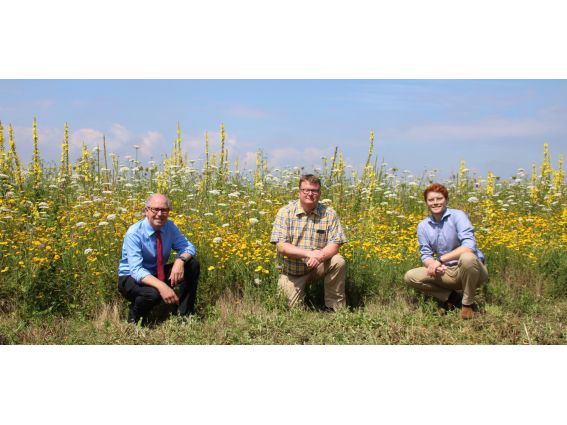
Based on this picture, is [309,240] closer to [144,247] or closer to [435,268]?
[435,268]

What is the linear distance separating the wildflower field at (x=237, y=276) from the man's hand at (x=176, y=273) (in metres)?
0.39

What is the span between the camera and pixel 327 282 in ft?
18.2

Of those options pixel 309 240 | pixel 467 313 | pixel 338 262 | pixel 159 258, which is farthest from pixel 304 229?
pixel 467 313

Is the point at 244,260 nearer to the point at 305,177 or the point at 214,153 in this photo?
the point at 305,177

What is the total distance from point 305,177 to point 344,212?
2.94 metres

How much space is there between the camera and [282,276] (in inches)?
220

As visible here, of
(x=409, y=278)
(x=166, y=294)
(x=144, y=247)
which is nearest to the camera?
(x=166, y=294)

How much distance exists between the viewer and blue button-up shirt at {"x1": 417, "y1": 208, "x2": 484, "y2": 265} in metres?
5.34

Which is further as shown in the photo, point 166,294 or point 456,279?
point 456,279

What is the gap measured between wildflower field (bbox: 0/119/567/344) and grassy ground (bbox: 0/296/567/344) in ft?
0.04

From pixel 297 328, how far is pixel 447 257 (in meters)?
1.64

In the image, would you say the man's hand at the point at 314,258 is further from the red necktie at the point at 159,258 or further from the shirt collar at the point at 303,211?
the red necktie at the point at 159,258

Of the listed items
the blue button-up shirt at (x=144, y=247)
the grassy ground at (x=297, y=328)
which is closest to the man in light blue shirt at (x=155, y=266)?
the blue button-up shirt at (x=144, y=247)

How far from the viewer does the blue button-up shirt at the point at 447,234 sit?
5336mm
